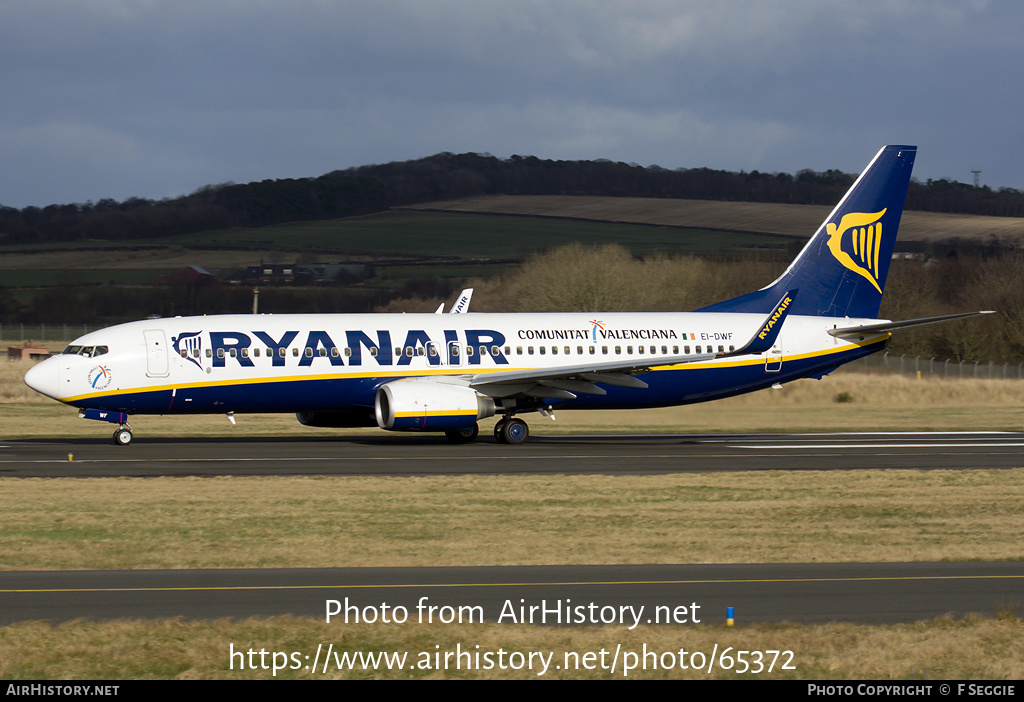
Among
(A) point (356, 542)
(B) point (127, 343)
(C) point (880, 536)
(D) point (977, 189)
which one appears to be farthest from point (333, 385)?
(D) point (977, 189)

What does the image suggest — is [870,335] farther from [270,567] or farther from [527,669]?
A: [527,669]

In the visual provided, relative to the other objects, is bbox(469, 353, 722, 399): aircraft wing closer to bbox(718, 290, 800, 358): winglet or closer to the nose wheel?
bbox(718, 290, 800, 358): winglet

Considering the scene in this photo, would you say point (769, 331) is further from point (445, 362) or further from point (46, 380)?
point (46, 380)

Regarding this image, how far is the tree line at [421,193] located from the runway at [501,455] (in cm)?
7183

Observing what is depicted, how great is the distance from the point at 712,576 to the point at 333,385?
61.8ft

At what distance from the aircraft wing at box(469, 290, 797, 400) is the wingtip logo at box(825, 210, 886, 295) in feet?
22.7

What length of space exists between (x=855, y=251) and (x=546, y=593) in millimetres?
27417

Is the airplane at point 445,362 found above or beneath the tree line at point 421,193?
beneath

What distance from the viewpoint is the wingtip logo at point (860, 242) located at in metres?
36.7

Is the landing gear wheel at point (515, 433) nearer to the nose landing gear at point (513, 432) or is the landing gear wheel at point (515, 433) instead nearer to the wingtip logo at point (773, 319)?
the nose landing gear at point (513, 432)

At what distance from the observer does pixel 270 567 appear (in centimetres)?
1398

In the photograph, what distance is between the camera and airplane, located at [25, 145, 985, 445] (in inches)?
1166

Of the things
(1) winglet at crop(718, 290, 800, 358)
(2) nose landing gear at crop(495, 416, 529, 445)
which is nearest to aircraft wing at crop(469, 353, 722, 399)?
(2) nose landing gear at crop(495, 416, 529, 445)

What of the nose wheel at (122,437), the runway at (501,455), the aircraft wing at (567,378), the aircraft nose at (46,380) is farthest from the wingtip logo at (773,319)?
the aircraft nose at (46,380)
